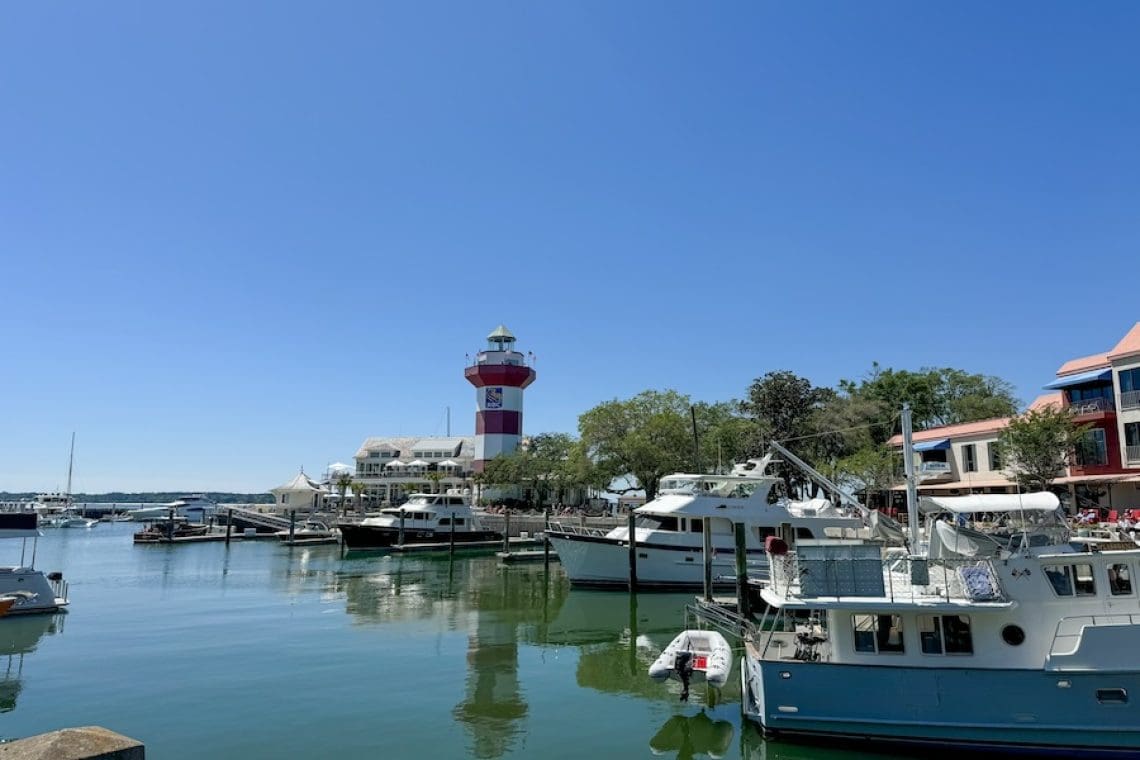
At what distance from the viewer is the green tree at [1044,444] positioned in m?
30.8

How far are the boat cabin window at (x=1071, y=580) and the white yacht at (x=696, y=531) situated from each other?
15972mm

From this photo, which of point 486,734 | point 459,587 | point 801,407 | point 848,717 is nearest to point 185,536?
point 459,587

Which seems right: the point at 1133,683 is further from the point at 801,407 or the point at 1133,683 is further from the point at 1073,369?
the point at 801,407

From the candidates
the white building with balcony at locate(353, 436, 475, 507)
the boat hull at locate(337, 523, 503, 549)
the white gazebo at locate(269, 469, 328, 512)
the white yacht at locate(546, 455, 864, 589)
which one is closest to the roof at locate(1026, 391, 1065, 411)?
the white yacht at locate(546, 455, 864, 589)

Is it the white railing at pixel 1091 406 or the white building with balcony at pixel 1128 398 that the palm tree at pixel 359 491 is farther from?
the white building with balcony at pixel 1128 398

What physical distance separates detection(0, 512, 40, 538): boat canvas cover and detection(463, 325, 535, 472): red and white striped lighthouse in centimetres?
4697

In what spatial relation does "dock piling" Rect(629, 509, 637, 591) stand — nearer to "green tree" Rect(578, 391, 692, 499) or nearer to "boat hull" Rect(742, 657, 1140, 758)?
"boat hull" Rect(742, 657, 1140, 758)

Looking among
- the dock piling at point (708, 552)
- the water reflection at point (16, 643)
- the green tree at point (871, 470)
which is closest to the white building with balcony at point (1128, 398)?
the green tree at point (871, 470)

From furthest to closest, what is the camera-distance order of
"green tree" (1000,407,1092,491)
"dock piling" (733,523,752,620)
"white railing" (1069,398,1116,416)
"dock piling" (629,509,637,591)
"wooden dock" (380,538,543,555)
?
"wooden dock" (380,538,543,555)
"white railing" (1069,398,1116,416)
"green tree" (1000,407,1092,491)
"dock piling" (629,509,637,591)
"dock piling" (733,523,752,620)

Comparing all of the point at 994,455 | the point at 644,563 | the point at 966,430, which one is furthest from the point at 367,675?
the point at 966,430

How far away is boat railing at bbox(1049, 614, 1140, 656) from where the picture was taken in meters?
12.2

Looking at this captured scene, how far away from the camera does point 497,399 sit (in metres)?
74.4

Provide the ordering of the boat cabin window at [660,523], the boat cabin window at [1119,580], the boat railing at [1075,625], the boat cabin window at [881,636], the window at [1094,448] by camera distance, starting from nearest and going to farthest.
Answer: the boat railing at [1075,625]
the boat cabin window at [1119,580]
the boat cabin window at [881,636]
the boat cabin window at [660,523]
the window at [1094,448]

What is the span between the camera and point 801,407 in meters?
50.8
